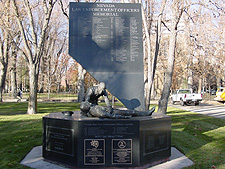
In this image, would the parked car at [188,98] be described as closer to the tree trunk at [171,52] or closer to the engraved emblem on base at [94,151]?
the tree trunk at [171,52]

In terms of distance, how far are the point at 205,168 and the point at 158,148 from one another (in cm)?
117

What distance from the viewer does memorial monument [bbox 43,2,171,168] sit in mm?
5617

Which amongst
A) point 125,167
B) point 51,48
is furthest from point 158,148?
point 51,48

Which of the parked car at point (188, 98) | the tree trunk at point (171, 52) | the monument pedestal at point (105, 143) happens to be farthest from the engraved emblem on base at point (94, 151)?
the parked car at point (188, 98)

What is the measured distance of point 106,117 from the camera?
5867 millimetres

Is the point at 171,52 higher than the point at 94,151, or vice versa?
the point at 171,52

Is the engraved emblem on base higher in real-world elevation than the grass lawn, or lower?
higher

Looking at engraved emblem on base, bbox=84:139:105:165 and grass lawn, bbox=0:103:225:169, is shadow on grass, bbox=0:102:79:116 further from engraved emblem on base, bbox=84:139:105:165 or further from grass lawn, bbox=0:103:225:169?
engraved emblem on base, bbox=84:139:105:165

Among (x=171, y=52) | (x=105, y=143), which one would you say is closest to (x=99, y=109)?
(x=105, y=143)

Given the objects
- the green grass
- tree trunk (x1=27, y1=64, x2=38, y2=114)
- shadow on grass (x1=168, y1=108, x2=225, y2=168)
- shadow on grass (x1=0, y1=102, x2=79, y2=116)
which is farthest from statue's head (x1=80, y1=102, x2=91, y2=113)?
shadow on grass (x1=0, y1=102, x2=79, y2=116)

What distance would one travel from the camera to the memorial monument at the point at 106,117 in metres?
5.62

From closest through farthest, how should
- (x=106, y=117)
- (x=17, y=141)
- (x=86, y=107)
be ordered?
(x=106, y=117) < (x=86, y=107) < (x=17, y=141)

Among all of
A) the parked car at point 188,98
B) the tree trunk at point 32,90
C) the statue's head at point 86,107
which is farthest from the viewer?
the parked car at point 188,98

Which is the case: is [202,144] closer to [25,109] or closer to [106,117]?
[106,117]
